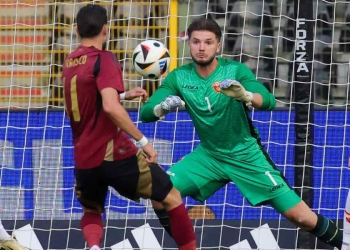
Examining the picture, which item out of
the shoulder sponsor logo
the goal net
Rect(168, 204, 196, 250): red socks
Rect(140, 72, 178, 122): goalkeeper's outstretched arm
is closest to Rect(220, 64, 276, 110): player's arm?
the shoulder sponsor logo

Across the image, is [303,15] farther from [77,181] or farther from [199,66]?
[77,181]

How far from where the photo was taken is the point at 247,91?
7457mm

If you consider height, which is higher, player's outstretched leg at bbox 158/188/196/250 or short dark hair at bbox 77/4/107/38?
short dark hair at bbox 77/4/107/38

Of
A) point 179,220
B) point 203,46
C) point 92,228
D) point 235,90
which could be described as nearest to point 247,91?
point 235,90

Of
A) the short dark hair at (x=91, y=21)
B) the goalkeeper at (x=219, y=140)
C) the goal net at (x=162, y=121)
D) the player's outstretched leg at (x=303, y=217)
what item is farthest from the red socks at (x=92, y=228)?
the goal net at (x=162, y=121)

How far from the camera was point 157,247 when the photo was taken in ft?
31.2

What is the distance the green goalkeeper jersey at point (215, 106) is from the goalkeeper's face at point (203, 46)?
14cm

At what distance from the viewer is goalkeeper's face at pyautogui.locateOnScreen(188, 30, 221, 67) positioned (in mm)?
7750

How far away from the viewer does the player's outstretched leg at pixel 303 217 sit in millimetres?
7785

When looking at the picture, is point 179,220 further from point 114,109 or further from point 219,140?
point 114,109

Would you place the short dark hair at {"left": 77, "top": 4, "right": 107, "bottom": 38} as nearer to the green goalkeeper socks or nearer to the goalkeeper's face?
the goalkeeper's face

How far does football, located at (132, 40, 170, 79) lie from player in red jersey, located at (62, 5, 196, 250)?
2.22ft

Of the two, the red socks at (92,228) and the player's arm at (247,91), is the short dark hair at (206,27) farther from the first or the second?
the red socks at (92,228)

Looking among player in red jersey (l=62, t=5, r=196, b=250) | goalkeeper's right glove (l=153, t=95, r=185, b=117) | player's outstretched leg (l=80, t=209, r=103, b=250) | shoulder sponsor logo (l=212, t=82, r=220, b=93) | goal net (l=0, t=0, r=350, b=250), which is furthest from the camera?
goal net (l=0, t=0, r=350, b=250)
